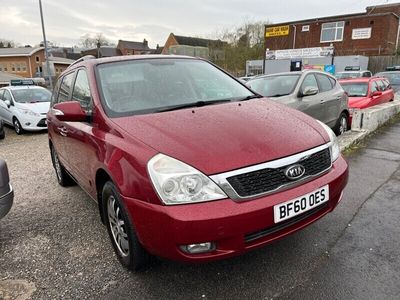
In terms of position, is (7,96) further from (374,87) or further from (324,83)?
(374,87)

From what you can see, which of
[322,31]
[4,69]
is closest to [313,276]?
[322,31]

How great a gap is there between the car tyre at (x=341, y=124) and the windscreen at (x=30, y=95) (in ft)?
30.4

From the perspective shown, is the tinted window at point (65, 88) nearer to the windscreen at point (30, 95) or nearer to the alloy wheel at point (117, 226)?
the alloy wheel at point (117, 226)

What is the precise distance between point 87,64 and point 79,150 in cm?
90

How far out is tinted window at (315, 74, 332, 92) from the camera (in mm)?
7105

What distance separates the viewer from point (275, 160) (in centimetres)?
229

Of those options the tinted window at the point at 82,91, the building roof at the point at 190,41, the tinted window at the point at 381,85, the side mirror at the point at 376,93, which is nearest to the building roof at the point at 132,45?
the building roof at the point at 190,41

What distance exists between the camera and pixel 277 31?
1527 inches

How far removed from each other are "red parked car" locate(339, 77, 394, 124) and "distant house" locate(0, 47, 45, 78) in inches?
2371

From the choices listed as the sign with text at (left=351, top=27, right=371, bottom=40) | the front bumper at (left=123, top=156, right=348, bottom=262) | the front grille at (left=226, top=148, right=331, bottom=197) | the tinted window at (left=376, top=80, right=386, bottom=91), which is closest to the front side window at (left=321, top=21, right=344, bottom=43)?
the sign with text at (left=351, top=27, right=371, bottom=40)

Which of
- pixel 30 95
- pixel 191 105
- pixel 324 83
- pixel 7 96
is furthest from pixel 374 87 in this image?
pixel 7 96

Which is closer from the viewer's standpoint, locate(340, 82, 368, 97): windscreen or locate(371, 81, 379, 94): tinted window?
locate(340, 82, 368, 97): windscreen

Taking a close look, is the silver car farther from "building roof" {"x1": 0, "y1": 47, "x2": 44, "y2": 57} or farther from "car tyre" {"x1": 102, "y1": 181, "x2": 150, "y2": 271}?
"building roof" {"x1": 0, "y1": 47, "x2": 44, "y2": 57}

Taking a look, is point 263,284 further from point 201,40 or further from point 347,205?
point 201,40
